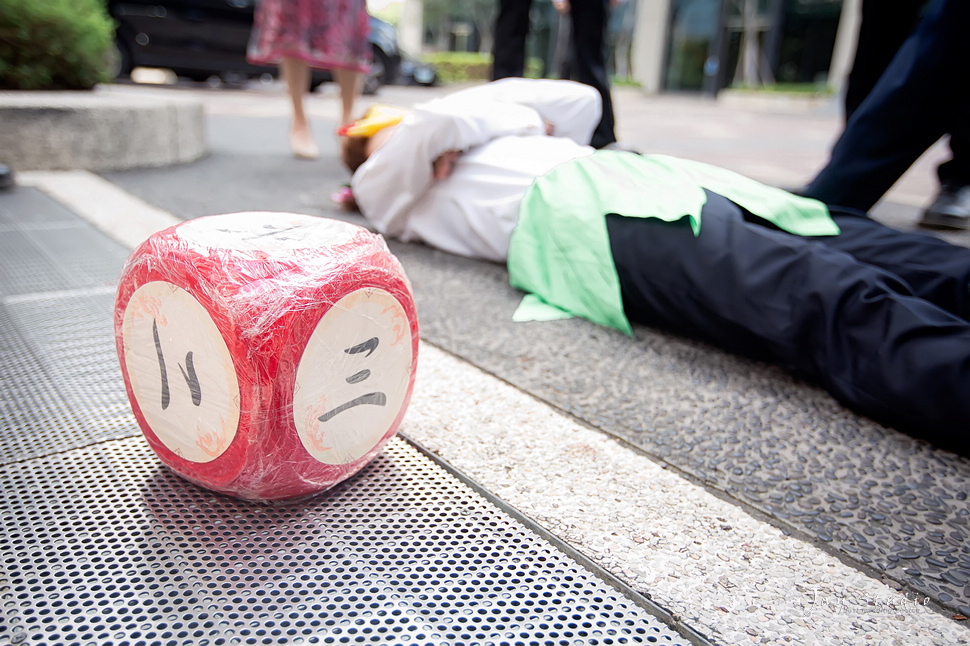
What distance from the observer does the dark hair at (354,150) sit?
2625 millimetres

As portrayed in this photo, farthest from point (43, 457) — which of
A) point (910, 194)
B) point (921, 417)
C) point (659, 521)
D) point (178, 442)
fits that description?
point (910, 194)

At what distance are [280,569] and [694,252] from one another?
3.77 ft

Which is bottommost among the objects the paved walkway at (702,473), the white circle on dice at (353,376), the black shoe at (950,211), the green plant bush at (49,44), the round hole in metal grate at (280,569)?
the paved walkway at (702,473)

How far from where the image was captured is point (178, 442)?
991mm

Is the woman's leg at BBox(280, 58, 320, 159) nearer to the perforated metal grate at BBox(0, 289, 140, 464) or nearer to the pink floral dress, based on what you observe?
the pink floral dress

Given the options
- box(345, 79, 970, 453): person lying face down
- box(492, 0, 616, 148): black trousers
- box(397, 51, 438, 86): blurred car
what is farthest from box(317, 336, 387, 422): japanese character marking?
box(397, 51, 438, 86): blurred car

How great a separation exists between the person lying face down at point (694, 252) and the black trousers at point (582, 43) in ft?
5.73

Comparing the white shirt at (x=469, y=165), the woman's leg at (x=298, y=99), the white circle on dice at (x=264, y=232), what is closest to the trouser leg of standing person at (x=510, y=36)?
the woman's leg at (x=298, y=99)

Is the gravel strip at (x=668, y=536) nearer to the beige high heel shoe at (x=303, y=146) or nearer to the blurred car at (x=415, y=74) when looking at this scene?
the beige high heel shoe at (x=303, y=146)

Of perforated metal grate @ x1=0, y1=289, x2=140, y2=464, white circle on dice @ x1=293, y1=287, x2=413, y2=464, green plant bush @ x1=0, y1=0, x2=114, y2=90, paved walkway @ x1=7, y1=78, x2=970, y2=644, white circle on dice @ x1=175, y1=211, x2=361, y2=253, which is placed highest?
green plant bush @ x1=0, y1=0, x2=114, y2=90

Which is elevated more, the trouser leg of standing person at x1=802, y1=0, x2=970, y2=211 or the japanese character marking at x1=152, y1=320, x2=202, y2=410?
the trouser leg of standing person at x1=802, y1=0, x2=970, y2=211

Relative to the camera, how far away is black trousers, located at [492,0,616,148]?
4012 millimetres

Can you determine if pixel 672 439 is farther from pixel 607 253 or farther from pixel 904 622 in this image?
pixel 607 253

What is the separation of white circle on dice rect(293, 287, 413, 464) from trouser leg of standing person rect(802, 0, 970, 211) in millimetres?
1849
